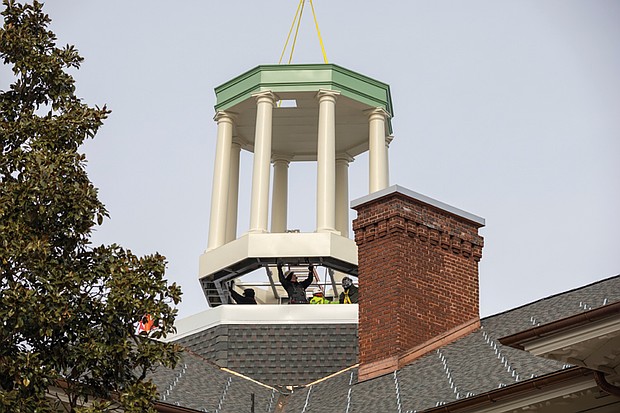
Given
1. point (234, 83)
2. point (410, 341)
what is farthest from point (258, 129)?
point (410, 341)

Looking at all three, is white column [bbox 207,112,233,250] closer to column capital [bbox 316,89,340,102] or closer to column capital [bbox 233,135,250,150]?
column capital [bbox 233,135,250,150]

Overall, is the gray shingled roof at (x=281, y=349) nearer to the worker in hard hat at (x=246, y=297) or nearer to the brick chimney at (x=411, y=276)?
the worker in hard hat at (x=246, y=297)

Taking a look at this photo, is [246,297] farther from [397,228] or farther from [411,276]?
[411,276]

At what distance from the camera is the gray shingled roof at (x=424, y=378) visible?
18266 millimetres

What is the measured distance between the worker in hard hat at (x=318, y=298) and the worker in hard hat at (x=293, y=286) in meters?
0.20

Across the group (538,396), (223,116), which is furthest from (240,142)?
(538,396)

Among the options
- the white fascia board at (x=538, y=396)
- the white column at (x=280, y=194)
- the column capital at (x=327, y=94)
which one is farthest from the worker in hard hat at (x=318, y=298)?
the white fascia board at (x=538, y=396)

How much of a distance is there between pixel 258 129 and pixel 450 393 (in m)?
10.8

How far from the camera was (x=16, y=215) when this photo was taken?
1201cm

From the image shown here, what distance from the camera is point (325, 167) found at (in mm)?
27438

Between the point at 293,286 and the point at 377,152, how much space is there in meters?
4.20

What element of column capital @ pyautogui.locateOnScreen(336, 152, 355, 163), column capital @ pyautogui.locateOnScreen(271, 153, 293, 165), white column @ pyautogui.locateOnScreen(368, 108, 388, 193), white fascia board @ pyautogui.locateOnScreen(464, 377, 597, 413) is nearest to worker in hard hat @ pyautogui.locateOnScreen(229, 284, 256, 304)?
white column @ pyautogui.locateOnScreen(368, 108, 388, 193)

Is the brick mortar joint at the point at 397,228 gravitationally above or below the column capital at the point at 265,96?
below

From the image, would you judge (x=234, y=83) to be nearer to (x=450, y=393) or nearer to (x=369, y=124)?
(x=369, y=124)
